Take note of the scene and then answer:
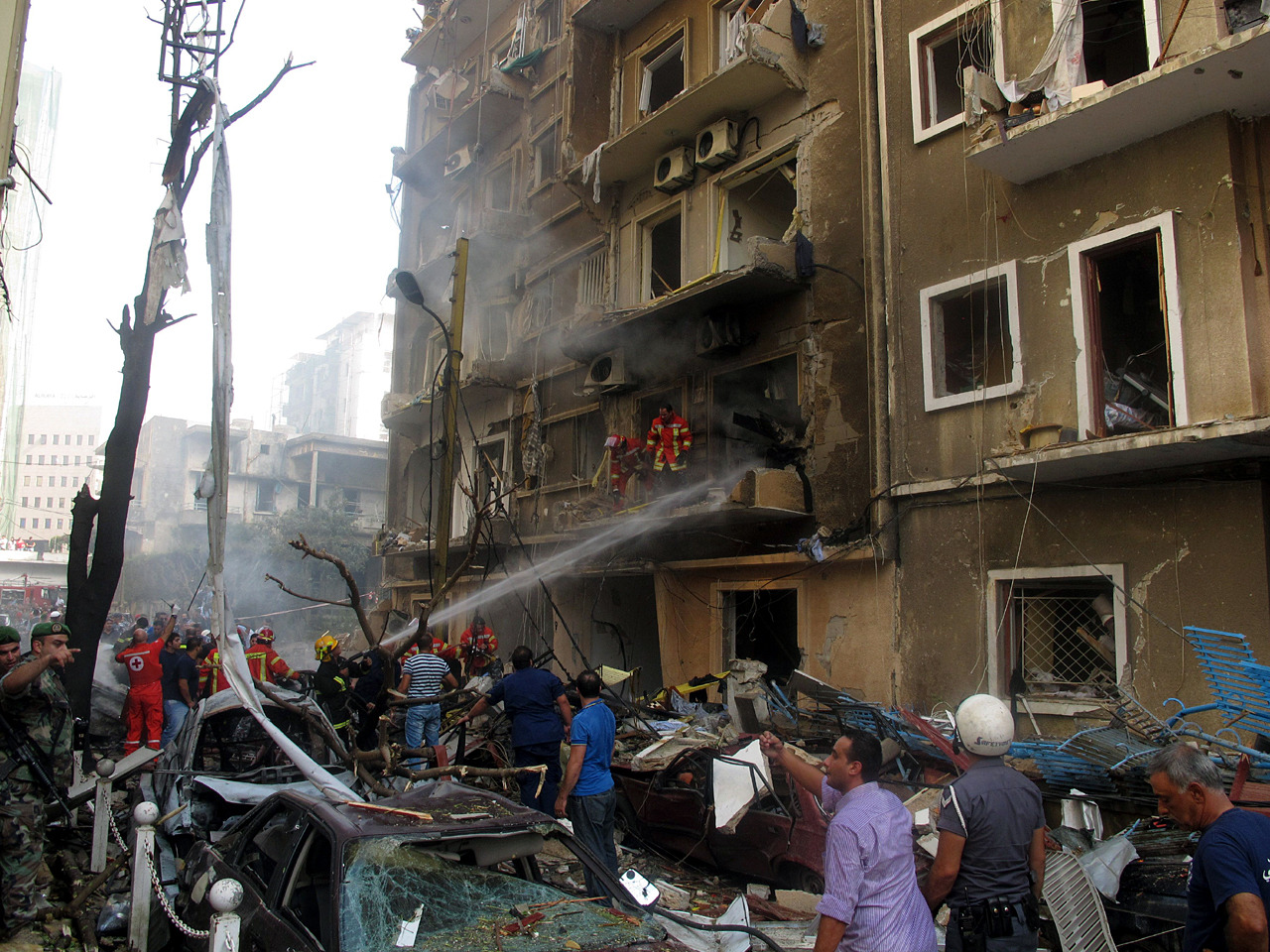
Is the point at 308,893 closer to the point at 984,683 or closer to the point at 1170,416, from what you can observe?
the point at 984,683

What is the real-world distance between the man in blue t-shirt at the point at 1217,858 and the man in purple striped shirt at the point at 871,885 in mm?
938

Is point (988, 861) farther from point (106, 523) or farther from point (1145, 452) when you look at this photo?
Answer: point (106, 523)

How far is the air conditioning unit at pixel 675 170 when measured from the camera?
49.0 ft

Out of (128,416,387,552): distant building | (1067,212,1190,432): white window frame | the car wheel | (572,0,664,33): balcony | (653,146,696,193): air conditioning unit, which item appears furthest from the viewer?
(128,416,387,552): distant building

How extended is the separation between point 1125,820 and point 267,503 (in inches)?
1922

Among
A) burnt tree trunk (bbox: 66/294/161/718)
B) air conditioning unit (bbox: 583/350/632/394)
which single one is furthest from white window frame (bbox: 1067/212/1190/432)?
burnt tree trunk (bbox: 66/294/161/718)

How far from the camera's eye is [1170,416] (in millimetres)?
8336

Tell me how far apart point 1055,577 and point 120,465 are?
1029cm

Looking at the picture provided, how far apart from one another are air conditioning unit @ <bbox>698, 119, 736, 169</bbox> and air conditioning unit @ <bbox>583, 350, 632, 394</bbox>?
11.5 ft

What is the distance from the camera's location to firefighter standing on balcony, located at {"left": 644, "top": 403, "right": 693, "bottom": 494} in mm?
13812

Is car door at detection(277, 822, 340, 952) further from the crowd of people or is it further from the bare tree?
the bare tree

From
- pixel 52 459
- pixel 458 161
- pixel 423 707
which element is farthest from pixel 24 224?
pixel 52 459

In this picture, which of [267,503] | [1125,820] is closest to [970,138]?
[1125,820]

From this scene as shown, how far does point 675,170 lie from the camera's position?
1502cm
